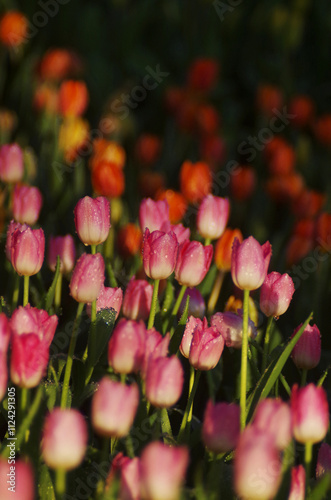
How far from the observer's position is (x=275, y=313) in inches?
34.5

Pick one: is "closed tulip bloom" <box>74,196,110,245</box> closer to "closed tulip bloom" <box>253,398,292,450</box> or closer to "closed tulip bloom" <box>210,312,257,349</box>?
"closed tulip bloom" <box>210,312,257,349</box>

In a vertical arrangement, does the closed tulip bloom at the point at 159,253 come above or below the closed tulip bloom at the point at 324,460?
above

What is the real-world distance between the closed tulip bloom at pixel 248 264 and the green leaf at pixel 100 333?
19 centimetres

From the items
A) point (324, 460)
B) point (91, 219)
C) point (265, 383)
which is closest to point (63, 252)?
point (91, 219)

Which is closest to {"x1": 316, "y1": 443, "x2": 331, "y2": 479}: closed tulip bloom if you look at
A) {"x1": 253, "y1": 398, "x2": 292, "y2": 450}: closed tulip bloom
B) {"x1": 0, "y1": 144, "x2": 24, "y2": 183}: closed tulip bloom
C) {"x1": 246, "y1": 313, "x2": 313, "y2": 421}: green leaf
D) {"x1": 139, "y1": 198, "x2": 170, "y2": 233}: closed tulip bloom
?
{"x1": 246, "y1": 313, "x2": 313, "y2": 421}: green leaf

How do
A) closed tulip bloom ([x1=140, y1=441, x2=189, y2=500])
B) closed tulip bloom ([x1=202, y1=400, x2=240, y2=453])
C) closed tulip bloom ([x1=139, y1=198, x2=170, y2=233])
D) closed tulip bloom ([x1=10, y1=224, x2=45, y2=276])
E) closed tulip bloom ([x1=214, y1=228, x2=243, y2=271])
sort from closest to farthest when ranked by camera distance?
closed tulip bloom ([x1=140, y1=441, x2=189, y2=500]) → closed tulip bloom ([x1=202, y1=400, x2=240, y2=453]) → closed tulip bloom ([x1=10, y1=224, x2=45, y2=276]) → closed tulip bloom ([x1=139, y1=198, x2=170, y2=233]) → closed tulip bloom ([x1=214, y1=228, x2=243, y2=271])

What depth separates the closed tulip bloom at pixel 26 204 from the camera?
1092mm

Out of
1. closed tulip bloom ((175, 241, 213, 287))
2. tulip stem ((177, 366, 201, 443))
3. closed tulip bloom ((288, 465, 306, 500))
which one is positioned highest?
closed tulip bloom ((175, 241, 213, 287))

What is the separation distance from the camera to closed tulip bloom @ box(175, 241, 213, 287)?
89 cm

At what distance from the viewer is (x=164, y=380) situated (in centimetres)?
63

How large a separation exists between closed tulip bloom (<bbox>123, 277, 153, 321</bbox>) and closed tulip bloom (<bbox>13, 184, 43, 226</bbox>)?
260 mm

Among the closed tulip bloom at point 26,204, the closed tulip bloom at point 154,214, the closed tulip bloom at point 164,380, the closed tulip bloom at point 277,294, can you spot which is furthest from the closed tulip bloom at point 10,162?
the closed tulip bloom at point 164,380

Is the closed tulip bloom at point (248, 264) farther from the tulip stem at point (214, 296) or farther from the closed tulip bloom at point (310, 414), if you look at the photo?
the tulip stem at point (214, 296)

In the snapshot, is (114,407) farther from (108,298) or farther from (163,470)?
(108,298)
